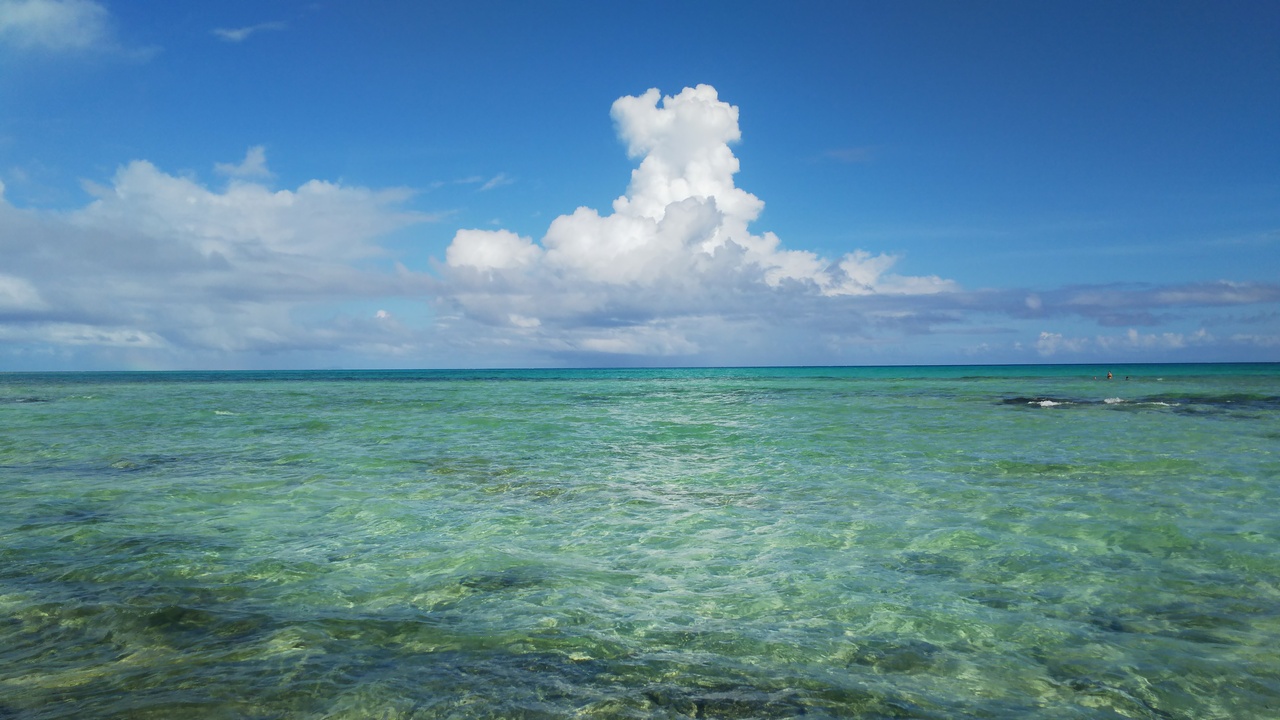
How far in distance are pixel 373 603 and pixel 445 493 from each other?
639 cm

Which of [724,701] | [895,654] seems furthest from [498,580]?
[895,654]

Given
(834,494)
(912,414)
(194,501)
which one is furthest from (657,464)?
(912,414)

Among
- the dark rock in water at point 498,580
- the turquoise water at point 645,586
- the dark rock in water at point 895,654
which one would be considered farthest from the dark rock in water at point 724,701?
the dark rock in water at point 498,580

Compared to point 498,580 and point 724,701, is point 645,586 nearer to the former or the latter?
point 498,580

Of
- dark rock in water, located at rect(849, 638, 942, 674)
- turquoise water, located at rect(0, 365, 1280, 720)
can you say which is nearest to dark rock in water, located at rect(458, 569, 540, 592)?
turquoise water, located at rect(0, 365, 1280, 720)

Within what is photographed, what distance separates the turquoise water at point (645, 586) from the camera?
533 cm

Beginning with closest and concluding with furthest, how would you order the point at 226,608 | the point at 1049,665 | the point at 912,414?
the point at 1049,665
the point at 226,608
the point at 912,414

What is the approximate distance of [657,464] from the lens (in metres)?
17.4

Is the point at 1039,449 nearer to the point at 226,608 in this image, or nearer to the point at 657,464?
the point at 657,464

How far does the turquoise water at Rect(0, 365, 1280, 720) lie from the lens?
210 inches

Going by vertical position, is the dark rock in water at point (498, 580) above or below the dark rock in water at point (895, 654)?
above

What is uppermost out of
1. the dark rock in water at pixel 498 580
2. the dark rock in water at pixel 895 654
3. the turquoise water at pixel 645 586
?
the turquoise water at pixel 645 586

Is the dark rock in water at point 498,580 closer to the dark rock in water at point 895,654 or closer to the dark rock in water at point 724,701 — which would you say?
the dark rock in water at point 724,701

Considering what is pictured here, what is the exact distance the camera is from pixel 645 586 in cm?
808
